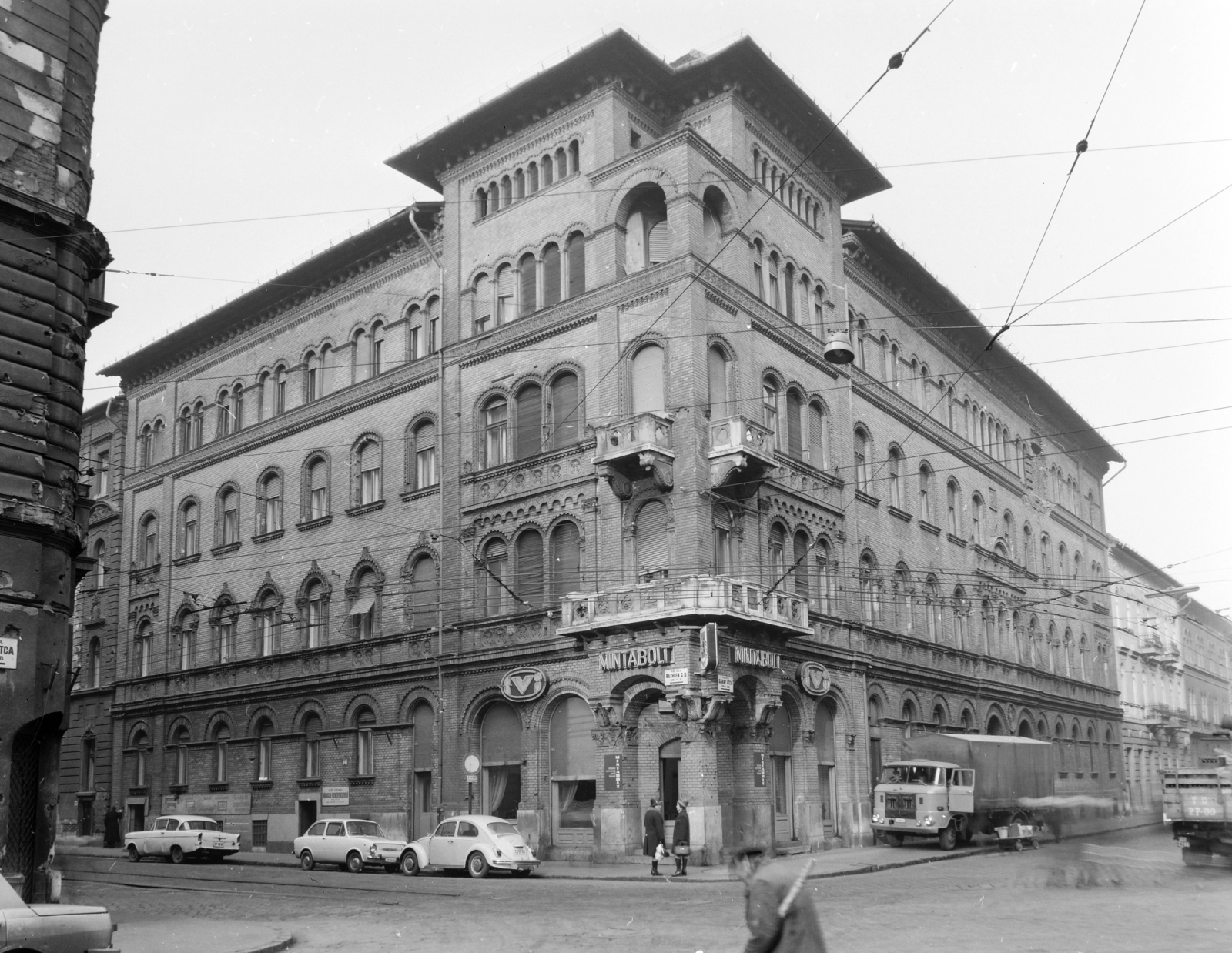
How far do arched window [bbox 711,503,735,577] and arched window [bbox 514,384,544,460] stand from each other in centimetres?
569

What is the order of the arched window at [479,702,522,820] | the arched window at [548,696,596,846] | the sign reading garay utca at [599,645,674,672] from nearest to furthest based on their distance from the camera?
the sign reading garay utca at [599,645,674,672] < the arched window at [548,696,596,846] < the arched window at [479,702,522,820]

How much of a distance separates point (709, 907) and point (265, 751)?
2538cm

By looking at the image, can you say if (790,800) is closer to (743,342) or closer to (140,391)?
(743,342)

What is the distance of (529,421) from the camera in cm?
3569

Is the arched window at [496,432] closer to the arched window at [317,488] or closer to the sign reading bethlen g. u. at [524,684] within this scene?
the sign reading bethlen g. u. at [524,684]

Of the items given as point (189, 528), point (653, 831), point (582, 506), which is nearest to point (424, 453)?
point (582, 506)

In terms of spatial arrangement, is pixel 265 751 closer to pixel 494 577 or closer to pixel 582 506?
pixel 494 577

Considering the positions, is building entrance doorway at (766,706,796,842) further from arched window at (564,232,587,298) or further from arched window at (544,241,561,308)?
arched window at (544,241,561,308)

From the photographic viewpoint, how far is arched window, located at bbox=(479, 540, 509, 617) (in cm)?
3522

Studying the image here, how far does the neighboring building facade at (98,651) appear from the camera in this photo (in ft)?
158

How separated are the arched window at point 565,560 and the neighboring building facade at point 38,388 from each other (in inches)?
564

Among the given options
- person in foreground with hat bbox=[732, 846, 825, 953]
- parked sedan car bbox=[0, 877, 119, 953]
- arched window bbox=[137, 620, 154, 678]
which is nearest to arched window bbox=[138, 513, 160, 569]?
arched window bbox=[137, 620, 154, 678]

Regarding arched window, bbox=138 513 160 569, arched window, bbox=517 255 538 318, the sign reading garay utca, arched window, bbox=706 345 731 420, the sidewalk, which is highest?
arched window, bbox=517 255 538 318

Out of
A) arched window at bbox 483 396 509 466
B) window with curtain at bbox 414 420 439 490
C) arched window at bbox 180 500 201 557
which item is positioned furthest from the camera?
arched window at bbox 180 500 201 557
